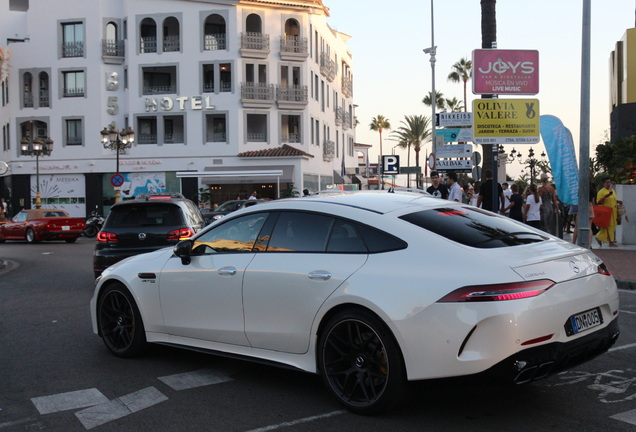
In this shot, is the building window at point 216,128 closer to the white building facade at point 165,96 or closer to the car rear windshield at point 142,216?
the white building facade at point 165,96

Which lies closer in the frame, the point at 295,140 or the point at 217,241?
the point at 217,241

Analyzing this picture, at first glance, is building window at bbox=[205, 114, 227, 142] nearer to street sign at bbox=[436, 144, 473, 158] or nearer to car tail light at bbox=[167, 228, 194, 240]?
street sign at bbox=[436, 144, 473, 158]

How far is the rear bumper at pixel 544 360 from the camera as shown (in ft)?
14.0

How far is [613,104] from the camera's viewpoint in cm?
3166

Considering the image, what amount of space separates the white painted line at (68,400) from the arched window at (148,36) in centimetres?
4142

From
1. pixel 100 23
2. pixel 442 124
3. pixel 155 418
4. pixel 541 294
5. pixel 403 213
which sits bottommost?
pixel 155 418

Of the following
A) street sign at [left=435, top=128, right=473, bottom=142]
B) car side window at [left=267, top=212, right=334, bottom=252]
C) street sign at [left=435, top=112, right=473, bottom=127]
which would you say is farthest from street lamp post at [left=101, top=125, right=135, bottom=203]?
car side window at [left=267, top=212, right=334, bottom=252]

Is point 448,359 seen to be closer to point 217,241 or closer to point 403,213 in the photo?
point 403,213

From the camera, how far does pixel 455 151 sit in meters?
27.7

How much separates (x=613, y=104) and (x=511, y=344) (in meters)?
30.6

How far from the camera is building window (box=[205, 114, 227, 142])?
4434cm

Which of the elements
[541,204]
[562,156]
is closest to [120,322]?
[541,204]

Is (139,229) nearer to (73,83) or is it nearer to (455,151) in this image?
(455,151)

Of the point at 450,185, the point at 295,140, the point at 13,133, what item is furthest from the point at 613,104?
the point at 13,133
